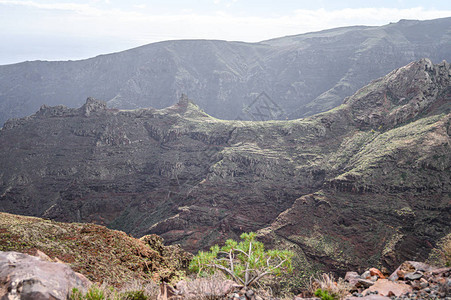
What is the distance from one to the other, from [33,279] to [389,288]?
15.6m

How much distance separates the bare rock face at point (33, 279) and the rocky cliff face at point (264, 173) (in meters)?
40.8

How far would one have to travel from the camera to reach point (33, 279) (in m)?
10.1

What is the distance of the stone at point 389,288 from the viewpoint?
13312 mm

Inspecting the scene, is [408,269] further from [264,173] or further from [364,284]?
[264,173]

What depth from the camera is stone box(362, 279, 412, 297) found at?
13312mm

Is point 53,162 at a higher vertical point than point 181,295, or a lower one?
lower

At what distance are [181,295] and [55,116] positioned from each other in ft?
345

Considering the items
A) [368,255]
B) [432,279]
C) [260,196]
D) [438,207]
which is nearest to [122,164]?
[260,196]

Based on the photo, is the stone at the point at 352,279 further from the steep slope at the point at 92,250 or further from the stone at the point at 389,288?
the steep slope at the point at 92,250

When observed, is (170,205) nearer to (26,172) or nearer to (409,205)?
(26,172)

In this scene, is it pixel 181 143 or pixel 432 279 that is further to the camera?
pixel 181 143

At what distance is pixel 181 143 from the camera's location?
95062mm

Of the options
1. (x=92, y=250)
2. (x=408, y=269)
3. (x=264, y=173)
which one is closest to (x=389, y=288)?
(x=408, y=269)

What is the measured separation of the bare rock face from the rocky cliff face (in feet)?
134
